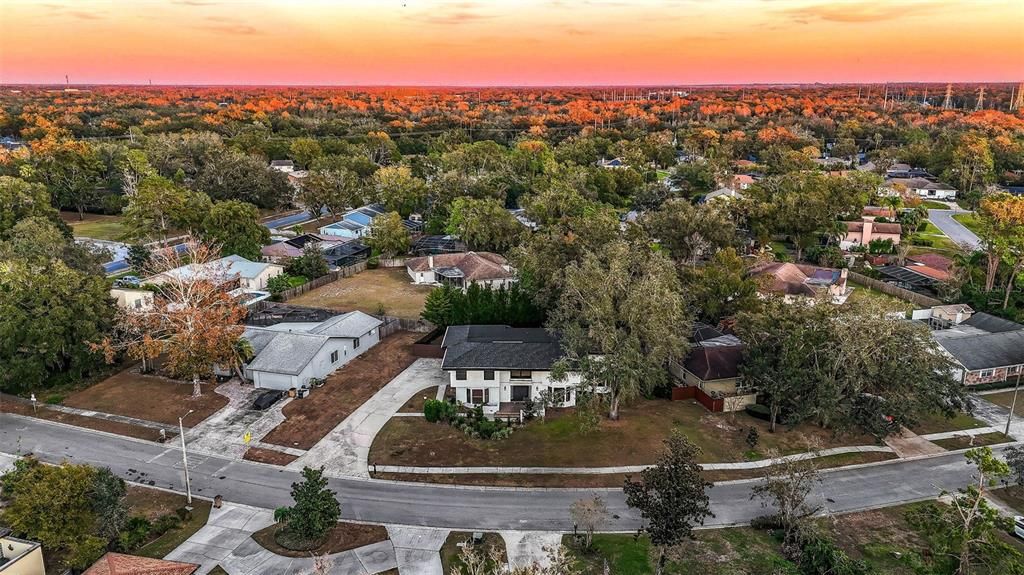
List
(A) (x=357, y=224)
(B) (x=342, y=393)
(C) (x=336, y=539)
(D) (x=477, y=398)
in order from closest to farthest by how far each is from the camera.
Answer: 1. (C) (x=336, y=539)
2. (D) (x=477, y=398)
3. (B) (x=342, y=393)
4. (A) (x=357, y=224)

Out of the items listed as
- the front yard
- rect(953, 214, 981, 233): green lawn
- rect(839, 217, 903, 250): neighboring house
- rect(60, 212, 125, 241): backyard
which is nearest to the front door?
the front yard

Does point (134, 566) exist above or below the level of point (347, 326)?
below

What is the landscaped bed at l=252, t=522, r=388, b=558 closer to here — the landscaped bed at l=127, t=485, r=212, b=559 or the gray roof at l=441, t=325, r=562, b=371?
the landscaped bed at l=127, t=485, r=212, b=559

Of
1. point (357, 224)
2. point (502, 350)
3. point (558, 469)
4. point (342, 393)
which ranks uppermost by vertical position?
point (357, 224)

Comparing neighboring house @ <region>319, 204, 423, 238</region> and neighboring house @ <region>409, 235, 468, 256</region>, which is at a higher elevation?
neighboring house @ <region>319, 204, 423, 238</region>

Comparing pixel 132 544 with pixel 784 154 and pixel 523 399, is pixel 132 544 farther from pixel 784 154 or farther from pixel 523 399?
pixel 784 154

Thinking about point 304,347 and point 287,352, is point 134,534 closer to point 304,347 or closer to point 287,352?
point 287,352

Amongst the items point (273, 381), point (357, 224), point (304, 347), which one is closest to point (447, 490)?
point (273, 381)

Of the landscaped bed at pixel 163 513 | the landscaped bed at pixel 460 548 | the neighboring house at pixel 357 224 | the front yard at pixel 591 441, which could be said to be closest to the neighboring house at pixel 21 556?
the landscaped bed at pixel 163 513
